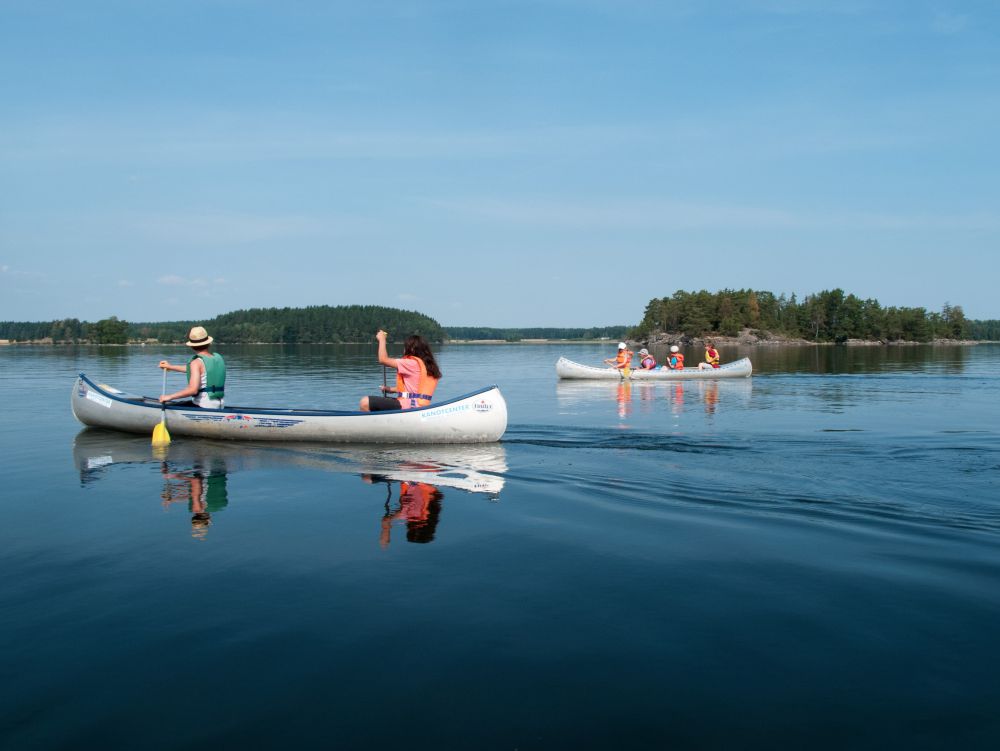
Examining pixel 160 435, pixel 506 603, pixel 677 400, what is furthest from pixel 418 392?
pixel 677 400

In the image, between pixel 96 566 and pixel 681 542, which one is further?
pixel 681 542

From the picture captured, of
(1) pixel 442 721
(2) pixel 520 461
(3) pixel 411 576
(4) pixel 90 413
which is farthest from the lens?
(4) pixel 90 413

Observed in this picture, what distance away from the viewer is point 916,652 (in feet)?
17.6

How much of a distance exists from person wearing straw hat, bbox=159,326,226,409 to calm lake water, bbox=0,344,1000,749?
247 centimetres

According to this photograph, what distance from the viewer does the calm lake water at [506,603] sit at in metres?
4.57

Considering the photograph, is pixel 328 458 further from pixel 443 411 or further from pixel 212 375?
pixel 212 375

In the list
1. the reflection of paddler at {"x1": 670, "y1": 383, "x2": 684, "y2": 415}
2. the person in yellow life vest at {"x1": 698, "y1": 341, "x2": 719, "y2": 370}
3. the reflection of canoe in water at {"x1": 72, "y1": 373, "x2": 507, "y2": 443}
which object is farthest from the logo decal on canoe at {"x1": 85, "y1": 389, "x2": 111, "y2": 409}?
the person in yellow life vest at {"x1": 698, "y1": 341, "x2": 719, "y2": 370}

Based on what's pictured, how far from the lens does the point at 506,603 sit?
6379 mm

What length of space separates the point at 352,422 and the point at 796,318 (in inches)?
6467

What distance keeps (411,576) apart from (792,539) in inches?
158

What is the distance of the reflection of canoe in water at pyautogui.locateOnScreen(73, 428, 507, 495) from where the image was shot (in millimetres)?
12078

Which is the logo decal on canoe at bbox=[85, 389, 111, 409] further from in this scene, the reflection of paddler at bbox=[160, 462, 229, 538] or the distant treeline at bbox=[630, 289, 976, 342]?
the distant treeline at bbox=[630, 289, 976, 342]

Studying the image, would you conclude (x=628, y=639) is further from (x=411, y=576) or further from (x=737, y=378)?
(x=737, y=378)

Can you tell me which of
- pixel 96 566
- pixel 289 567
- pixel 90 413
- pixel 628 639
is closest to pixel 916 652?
pixel 628 639
